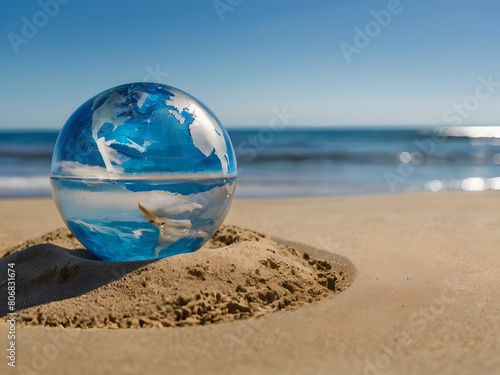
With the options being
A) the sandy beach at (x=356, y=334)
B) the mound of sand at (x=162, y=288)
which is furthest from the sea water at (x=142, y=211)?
the sandy beach at (x=356, y=334)

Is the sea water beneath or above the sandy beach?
above

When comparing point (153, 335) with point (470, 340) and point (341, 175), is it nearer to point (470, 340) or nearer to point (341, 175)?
point (470, 340)

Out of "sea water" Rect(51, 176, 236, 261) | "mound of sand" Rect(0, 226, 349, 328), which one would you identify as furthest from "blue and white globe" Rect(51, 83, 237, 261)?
"mound of sand" Rect(0, 226, 349, 328)

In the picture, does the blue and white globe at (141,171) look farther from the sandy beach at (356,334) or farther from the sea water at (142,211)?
the sandy beach at (356,334)

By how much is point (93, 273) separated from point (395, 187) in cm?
1042

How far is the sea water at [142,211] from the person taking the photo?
330 centimetres

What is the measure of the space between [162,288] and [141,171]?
789 mm

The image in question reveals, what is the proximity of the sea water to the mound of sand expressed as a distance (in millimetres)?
148

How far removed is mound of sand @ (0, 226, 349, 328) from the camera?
3.10 m

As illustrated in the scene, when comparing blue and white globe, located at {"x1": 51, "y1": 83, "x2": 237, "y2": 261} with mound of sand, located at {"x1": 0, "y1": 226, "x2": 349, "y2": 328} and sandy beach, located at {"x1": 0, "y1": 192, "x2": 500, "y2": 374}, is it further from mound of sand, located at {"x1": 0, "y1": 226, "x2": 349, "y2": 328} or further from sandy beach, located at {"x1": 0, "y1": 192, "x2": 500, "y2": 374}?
sandy beach, located at {"x1": 0, "y1": 192, "x2": 500, "y2": 374}

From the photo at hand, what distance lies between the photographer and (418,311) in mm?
3215

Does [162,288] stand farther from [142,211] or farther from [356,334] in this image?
[356,334]

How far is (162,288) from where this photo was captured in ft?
10.8

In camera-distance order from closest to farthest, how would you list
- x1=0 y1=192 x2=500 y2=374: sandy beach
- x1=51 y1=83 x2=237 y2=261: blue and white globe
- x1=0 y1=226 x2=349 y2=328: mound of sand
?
x1=0 y1=192 x2=500 y2=374: sandy beach → x1=0 y1=226 x2=349 y2=328: mound of sand → x1=51 y1=83 x2=237 y2=261: blue and white globe
